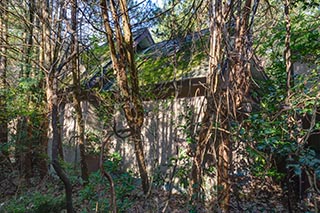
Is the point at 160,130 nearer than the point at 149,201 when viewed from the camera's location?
No

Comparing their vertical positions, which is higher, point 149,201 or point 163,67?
point 163,67

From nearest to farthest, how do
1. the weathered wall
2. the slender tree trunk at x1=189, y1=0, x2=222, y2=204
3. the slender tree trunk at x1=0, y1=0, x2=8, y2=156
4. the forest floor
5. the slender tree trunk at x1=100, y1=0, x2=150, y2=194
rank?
the slender tree trunk at x1=189, y1=0, x2=222, y2=204, the forest floor, the slender tree trunk at x1=100, y1=0, x2=150, y2=194, the weathered wall, the slender tree trunk at x1=0, y1=0, x2=8, y2=156

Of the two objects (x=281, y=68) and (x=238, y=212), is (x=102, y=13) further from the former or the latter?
(x=238, y=212)

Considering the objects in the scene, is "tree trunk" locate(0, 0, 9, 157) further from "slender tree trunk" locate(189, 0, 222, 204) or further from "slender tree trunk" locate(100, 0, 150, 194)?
"slender tree trunk" locate(189, 0, 222, 204)

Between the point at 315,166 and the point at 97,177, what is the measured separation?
14.4 feet

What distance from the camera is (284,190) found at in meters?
4.43

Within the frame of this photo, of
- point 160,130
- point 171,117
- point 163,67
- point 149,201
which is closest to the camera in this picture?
point 149,201

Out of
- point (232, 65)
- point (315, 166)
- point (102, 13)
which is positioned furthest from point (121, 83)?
point (315, 166)

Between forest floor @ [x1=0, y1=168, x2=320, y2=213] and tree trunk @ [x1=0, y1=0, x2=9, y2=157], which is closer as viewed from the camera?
forest floor @ [x1=0, y1=168, x2=320, y2=213]

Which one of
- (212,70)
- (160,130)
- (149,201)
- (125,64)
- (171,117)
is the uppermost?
(125,64)

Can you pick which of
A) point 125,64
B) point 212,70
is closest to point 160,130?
point 125,64

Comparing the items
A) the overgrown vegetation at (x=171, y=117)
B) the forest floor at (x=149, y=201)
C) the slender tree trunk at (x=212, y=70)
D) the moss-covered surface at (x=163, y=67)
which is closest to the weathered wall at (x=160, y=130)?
the overgrown vegetation at (x=171, y=117)

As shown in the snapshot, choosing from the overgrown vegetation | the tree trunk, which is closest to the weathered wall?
the overgrown vegetation

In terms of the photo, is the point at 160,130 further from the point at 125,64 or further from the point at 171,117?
the point at 125,64
